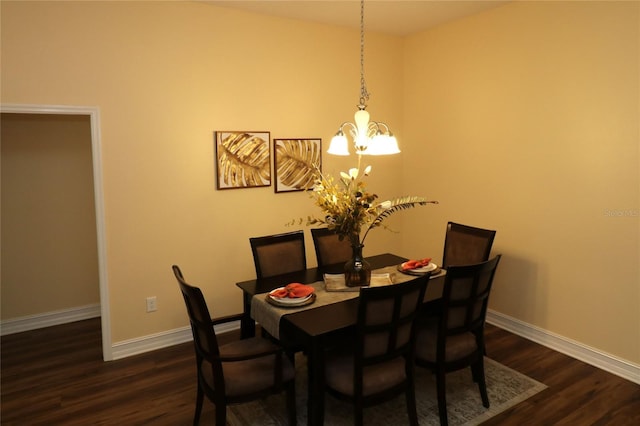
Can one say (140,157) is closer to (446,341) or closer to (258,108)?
(258,108)

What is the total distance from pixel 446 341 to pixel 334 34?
317 centimetres

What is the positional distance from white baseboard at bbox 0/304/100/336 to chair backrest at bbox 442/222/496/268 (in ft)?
11.6

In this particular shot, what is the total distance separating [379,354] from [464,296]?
66 cm

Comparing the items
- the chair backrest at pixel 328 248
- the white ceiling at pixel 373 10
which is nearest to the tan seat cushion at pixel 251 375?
the chair backrest at pixel 328 248

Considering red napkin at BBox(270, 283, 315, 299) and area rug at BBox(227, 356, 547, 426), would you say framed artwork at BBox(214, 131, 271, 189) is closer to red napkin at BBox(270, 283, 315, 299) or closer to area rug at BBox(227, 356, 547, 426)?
red napkin at BBox(270, 283, 315, 299)

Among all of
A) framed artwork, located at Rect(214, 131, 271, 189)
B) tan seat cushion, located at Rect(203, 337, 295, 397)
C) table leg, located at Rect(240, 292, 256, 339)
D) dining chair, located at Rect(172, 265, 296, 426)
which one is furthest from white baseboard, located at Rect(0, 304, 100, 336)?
tan seat cushion, located at Rect(203, 337, 295, 397)

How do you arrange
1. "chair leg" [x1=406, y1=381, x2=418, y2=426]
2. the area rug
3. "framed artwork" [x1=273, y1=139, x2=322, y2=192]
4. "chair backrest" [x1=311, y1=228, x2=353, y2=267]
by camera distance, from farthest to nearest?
"framed artwork" [x1=273, y1=139, x2=322, y2=192]
"chair backrest" [x1=311, y1=228, x2=353, y2=267]
the area rug
"chair leg" [x1=406, y1=381, x2=418, y2=426]

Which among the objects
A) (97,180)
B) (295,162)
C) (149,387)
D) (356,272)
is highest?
(295,162)

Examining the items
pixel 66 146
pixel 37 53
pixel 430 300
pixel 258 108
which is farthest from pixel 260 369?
pixel 66 146

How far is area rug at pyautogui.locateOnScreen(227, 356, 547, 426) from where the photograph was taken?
8.91ft

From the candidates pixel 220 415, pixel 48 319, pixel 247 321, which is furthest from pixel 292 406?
pixel 48 319

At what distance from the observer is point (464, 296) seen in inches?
103

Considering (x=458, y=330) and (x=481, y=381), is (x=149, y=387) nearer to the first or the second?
(x=458, y=330)

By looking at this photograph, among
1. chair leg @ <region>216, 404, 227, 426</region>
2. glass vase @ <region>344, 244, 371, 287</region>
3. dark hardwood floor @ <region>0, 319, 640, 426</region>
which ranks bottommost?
dark hardwood floor @ <region>0, 319, 640, 426</region>
